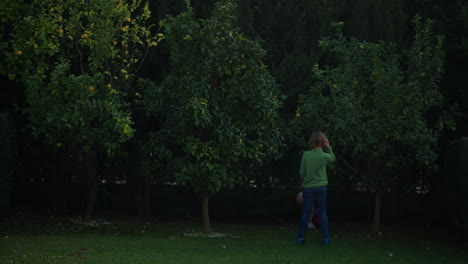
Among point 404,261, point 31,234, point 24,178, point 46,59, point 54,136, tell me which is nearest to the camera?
point 404,261

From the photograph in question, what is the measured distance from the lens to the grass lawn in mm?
8172

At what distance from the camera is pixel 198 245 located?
941 cm

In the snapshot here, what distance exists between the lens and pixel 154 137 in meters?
11.0

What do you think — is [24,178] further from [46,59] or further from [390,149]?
[390,149]

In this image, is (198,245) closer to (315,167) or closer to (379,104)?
(315,167)

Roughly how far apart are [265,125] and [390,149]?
227 centimetres

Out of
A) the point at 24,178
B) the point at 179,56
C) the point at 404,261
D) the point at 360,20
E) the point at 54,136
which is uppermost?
the point at 360,20

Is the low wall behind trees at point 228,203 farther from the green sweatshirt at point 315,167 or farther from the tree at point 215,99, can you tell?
the green sweatshirt at point 315,167

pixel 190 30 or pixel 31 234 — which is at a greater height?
pixel 190 30

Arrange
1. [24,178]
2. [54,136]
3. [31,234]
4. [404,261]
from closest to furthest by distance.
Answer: [404,261]
[31,234]
[54,136]
[24,178]

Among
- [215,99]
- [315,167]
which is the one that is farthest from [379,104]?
[215,99]

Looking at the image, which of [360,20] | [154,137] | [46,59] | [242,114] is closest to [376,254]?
[242,114]

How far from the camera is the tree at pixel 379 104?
34.7 ft

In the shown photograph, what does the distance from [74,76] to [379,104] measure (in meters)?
5.07
